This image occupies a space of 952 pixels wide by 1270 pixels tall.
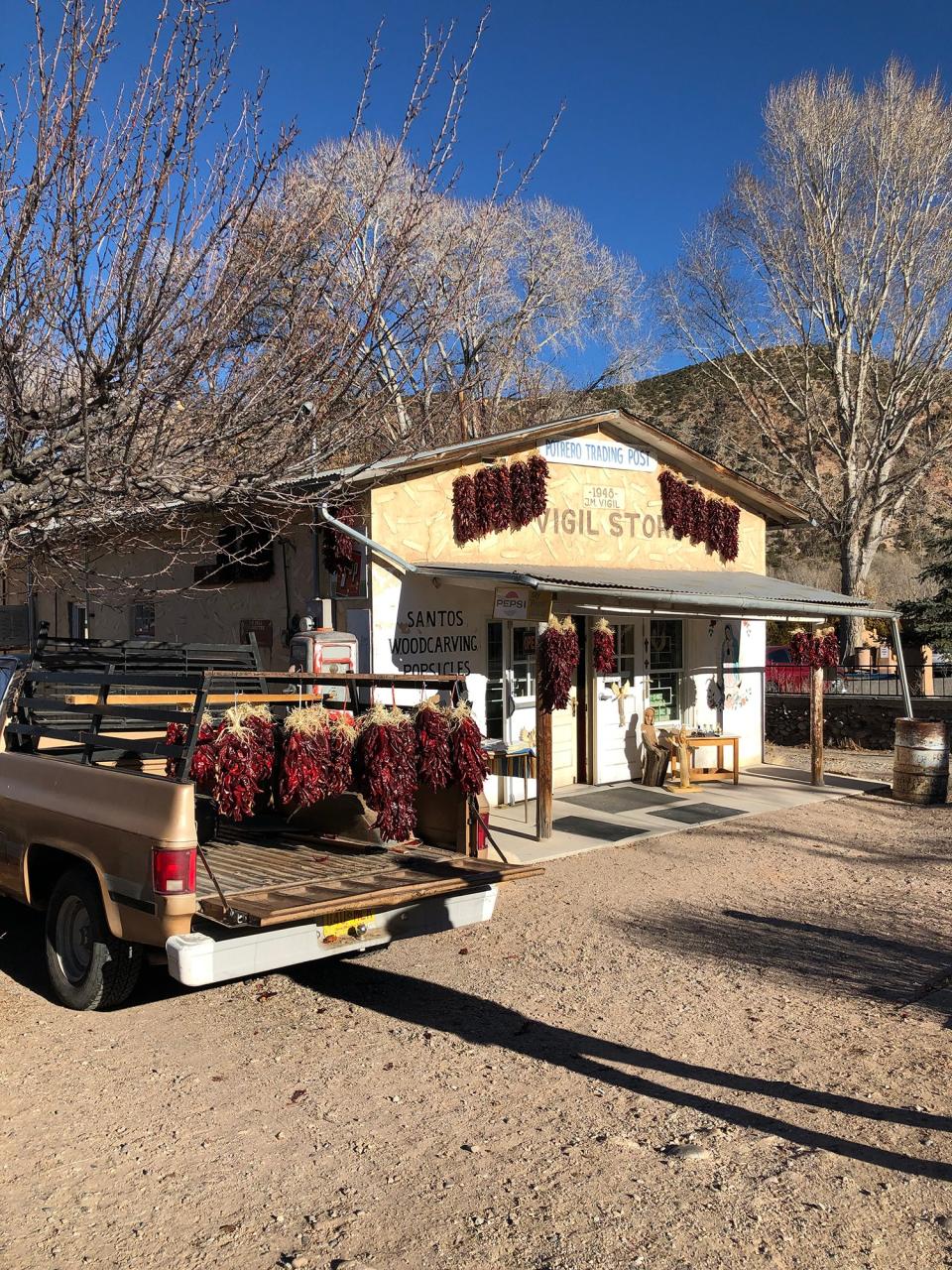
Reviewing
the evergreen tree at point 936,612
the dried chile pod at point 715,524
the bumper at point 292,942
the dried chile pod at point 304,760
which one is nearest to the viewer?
the bumper at point 292,942

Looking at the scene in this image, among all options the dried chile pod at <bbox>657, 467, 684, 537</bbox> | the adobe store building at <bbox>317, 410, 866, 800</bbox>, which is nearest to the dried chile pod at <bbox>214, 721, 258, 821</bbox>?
the adobe store building at <bbox>317, 410, 866, 800</bbox>

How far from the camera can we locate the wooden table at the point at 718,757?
13.0 meters

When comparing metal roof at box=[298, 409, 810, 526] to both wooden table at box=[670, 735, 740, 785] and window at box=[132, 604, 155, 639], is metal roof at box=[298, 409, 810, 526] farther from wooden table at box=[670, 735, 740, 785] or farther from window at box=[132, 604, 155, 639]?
window at box=[132, 604, 155, 639]

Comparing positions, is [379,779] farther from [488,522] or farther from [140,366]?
[488,522]

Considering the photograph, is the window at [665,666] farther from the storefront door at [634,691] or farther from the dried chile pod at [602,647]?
the dried chile pod at [602,647]

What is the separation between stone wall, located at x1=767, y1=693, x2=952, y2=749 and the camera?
18.5 m

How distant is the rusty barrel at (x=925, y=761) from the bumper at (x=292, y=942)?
837cm

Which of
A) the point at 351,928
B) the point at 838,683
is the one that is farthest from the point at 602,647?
the point at 838,683

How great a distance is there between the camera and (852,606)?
13469mm

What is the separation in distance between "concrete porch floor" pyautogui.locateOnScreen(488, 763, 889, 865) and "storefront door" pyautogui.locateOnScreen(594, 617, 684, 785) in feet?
1.22

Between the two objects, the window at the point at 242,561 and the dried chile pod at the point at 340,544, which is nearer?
the dried chile pod at the point at 340,544

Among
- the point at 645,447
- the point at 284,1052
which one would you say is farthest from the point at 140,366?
the point at 645,447

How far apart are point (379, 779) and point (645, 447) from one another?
347 inches

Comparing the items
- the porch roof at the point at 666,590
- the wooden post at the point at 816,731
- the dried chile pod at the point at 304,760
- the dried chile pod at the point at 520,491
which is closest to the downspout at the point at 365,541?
the porch roof at the point at 666,590
